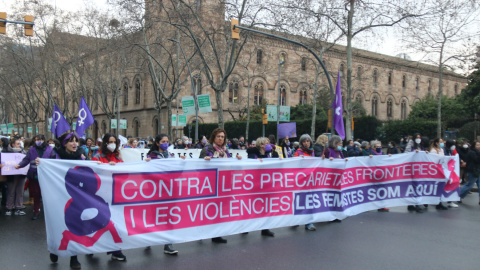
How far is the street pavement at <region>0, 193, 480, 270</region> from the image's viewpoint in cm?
526

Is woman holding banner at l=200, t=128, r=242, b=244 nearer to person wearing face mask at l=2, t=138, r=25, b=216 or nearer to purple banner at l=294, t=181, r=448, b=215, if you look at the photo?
purple banner at l=294, t=181, r=448, b=215

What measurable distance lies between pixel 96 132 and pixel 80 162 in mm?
55953

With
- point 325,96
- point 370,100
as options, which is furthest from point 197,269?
point 370,100

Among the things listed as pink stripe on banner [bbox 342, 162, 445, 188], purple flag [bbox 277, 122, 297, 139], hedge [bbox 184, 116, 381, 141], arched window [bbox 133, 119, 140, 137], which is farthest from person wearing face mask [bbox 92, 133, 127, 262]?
arched window [bbox 133, 119, 140, 137]

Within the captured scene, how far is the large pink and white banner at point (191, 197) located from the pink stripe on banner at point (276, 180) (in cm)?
2

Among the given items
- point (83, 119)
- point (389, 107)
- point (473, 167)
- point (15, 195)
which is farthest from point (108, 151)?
point (389, 107)

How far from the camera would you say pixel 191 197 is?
594cm

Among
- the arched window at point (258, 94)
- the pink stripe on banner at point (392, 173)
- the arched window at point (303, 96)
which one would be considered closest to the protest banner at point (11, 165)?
the pink stripe on banner at point (392, 173)

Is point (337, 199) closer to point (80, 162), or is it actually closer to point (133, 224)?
point (133, 224)

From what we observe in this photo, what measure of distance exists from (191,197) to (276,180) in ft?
5.45

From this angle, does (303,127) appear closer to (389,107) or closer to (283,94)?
(283,94)

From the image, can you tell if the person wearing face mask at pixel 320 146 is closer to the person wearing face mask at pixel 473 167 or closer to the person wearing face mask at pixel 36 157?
the person wearing face mask at pixel 473 167

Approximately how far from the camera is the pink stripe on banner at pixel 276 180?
6406mm

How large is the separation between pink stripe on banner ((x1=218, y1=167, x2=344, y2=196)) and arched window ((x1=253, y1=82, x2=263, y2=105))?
125ft
